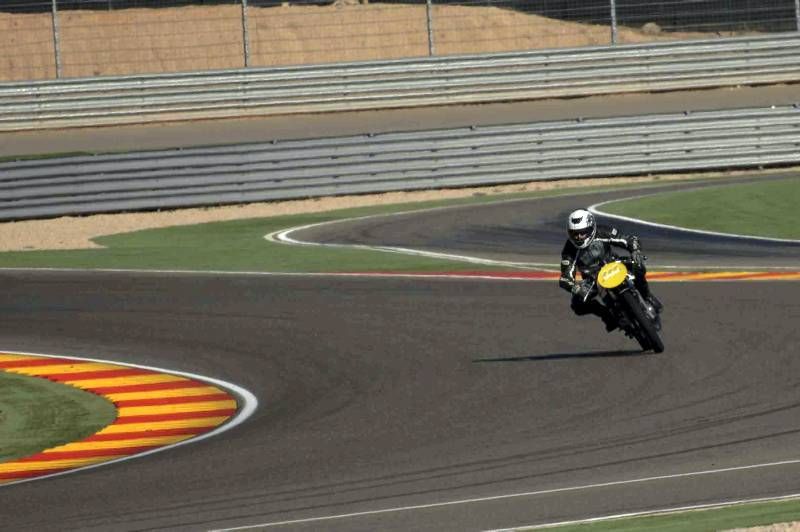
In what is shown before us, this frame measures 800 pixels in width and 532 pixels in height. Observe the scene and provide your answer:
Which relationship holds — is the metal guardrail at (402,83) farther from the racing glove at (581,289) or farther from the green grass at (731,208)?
the racing glove at (581,289)

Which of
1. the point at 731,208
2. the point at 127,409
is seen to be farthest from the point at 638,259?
the point at 731,208

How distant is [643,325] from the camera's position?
13227mm

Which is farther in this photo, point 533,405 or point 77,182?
point 77,182

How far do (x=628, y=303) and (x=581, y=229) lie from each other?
71cm

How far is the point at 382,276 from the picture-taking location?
19.2 m

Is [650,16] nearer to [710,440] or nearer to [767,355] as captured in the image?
[767,355]

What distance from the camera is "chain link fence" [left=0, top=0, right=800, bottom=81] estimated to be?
33812 mm

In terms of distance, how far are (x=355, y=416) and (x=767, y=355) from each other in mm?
3401

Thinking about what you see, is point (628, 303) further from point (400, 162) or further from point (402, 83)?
point (402, 83)

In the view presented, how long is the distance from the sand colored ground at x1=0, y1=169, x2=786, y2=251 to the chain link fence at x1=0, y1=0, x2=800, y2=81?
550 centimetres

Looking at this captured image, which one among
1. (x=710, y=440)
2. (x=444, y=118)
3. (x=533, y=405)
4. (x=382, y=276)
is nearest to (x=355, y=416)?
(x=533, y=405)

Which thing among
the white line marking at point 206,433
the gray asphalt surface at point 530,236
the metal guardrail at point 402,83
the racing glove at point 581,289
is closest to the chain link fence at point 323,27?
the metal guardrail at point 402,83

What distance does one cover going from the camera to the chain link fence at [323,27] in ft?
111

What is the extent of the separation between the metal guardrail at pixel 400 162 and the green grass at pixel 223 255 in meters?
1.07
